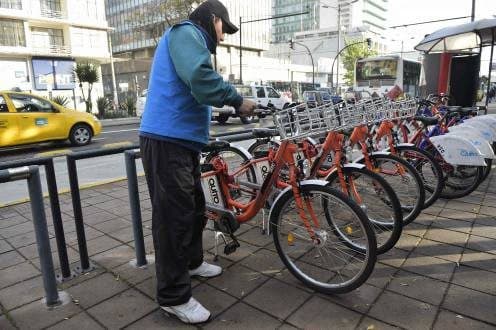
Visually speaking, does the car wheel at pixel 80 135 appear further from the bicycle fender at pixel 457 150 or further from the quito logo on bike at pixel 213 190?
Result: the bicycle fender at pixel 457 150

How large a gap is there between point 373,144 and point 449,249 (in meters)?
1.20

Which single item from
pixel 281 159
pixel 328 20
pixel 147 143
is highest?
pixel 328 20

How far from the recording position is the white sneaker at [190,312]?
2273 mm

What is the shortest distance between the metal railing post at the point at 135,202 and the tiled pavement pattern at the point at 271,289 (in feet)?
0.40

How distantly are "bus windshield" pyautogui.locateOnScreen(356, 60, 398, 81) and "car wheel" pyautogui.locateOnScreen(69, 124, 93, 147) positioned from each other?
612 inches

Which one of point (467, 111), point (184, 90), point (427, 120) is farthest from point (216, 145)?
point (467, 111)

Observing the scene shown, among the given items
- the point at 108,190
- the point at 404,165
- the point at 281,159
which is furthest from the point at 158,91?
the point at 108,190

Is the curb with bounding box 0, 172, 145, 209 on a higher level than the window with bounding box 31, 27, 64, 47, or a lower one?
lower

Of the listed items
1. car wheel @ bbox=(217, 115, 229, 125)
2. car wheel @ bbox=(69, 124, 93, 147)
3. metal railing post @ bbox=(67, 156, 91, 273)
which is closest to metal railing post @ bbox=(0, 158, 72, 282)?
metal railing post @ bbox=(67, 156, 91, 273)

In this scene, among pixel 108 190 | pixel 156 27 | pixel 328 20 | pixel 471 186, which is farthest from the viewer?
pixel 328 20

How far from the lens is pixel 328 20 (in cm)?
10019

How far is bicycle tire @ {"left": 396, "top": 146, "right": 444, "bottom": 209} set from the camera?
3857 millimetres

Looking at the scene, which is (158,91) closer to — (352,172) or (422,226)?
(352,172)

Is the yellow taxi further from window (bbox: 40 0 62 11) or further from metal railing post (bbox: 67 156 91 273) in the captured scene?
window (bbox: 40 0 62 11)
